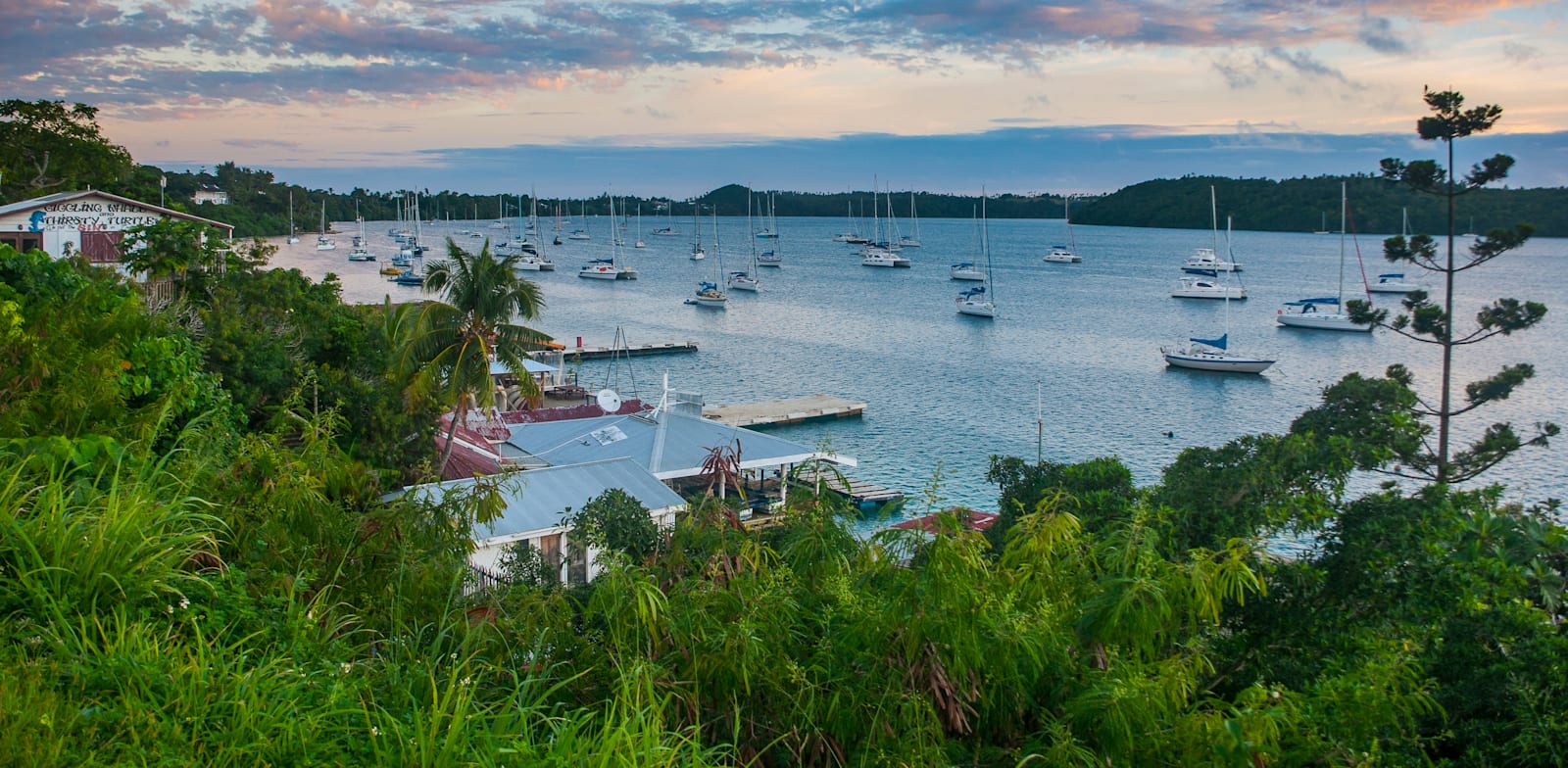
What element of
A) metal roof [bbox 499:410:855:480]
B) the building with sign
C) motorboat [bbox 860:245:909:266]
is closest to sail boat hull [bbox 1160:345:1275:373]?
metal roof [bbox 499:410:855:480]

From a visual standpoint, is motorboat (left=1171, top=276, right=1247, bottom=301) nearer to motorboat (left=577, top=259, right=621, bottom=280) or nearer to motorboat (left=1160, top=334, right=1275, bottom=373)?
motorboat (left=1160, top=334, right=1275, bottom=373)

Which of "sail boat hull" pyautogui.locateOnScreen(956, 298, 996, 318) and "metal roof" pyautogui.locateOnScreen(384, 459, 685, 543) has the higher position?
"sail boat hull" pyautogui.locateOnScreen(956, 298, 996, 318)

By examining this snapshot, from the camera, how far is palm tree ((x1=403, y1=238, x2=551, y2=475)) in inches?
827

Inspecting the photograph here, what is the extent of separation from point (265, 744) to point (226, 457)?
4.25 meters

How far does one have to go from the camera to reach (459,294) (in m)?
21.2

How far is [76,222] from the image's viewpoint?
2442 centimetres

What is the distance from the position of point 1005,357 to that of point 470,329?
4707 centimetres

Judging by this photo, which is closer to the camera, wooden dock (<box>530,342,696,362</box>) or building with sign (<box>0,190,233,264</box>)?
building with sign (<box>0,190,233,264</box>)

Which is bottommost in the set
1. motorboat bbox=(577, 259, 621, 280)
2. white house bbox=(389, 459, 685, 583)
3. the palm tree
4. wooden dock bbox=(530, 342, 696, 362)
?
wooden dock bbox=(530, 342, 696, 362)

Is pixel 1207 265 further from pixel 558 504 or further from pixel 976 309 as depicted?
pixel 558 504

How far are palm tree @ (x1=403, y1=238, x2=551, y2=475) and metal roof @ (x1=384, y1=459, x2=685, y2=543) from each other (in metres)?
2.49

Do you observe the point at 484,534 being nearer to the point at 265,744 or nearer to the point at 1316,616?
the point at 1316,616

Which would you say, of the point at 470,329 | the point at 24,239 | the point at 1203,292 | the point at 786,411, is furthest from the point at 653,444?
the point at 1203,292

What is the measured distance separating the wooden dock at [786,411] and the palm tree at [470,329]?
69.6ft
